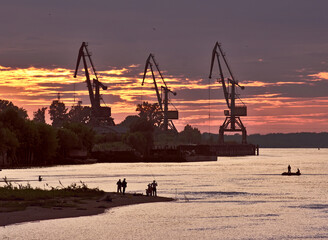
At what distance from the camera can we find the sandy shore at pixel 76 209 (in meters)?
59.6

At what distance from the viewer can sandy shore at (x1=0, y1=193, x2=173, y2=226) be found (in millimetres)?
59594

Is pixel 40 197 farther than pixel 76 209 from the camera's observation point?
Yes

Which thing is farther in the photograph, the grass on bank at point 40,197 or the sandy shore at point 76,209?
the grass on bank at point 40,197

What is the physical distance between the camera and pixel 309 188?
384ft

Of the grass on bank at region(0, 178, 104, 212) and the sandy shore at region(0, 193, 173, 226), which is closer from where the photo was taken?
the sandy shore at region(0, 193, 173, 226)

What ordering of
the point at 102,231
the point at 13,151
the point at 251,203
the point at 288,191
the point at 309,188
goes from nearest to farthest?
1. the point at 102,231
2. the point at 251,203
3. the point at 288,191
4. the point at 309,188
5. the point at 13,151

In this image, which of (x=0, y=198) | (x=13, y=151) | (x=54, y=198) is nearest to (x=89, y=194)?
(x=54, y=198)

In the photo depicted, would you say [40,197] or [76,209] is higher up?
[40,197]

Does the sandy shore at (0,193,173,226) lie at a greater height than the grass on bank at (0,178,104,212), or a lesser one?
lesser

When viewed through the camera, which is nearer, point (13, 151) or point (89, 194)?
point (89, 194)

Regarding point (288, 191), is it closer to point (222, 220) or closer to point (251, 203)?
point (251, 203)

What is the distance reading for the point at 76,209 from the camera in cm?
6612

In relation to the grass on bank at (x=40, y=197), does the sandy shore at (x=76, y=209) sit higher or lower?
lower

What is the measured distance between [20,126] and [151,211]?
132 meters
